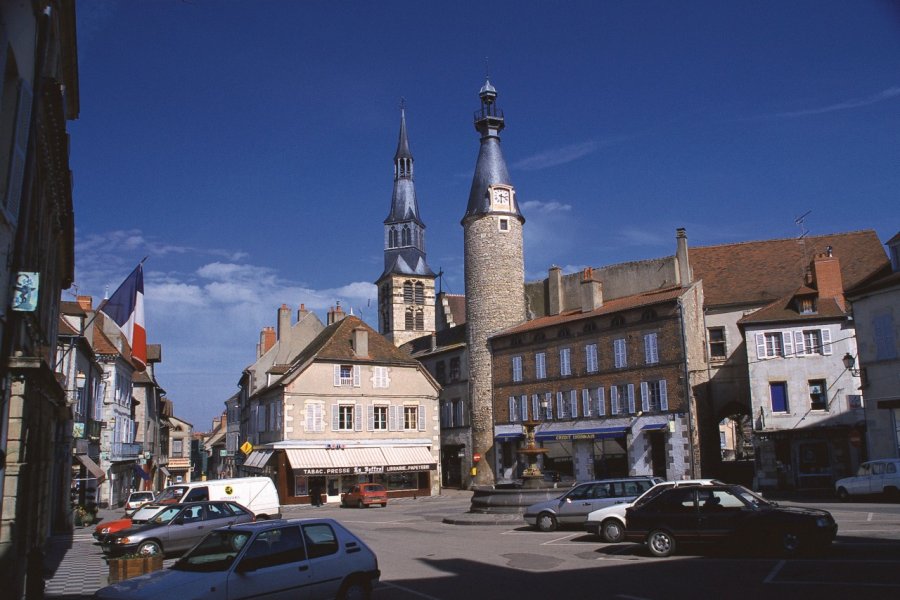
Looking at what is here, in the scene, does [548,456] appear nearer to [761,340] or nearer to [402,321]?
[761,340]

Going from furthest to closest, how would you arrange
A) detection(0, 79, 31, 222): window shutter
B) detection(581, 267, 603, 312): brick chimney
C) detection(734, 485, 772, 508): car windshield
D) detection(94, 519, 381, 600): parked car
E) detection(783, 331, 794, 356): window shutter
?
detection(581, 267, 603, 312): brick chimney → detection(783, 331, 794, 356): window shutter → detection(734, 485, 772, 508): car windshield → detection(0, 79, 31, 222): window shutter → detection(94, 519, 381, 600): parked car

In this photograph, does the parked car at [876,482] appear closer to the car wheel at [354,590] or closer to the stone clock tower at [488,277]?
the car wheel at [354,590]

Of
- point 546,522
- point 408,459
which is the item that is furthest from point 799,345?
point 408,459

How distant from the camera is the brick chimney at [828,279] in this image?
3384 cm

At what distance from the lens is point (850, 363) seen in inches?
1199

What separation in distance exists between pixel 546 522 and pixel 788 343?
1886 cm

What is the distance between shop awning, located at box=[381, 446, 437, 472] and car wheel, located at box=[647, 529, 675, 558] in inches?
1058

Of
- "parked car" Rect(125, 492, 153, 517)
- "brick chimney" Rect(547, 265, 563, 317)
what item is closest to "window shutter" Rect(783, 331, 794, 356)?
"brick chimney" Rect(547, 265, 563, 317)

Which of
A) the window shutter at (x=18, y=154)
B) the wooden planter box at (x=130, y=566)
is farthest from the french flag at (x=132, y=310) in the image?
the window shutter at (x=18, y=154)

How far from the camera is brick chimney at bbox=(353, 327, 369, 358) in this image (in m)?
41.7

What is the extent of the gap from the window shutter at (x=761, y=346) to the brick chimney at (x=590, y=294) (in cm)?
1024

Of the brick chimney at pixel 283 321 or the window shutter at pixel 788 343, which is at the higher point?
the brick chimney at pixel 283 321

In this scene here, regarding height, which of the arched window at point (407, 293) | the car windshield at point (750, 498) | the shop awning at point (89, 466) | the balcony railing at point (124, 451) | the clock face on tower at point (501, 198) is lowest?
the car windshield at point (750, 498)

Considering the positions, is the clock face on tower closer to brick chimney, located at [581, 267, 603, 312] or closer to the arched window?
brick chimney, located at [581, 267, 603, 312]
